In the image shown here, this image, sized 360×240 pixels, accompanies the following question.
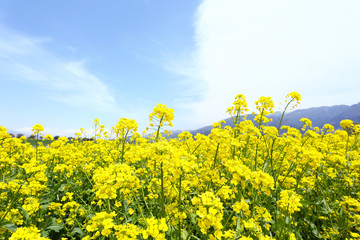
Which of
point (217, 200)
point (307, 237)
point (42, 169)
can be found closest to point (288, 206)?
point (217, 200)

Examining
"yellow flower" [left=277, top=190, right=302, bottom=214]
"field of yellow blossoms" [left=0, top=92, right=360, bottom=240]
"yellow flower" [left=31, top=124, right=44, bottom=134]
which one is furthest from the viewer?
"yellow flower" [left=31, top=124, right=44, bottom=134]

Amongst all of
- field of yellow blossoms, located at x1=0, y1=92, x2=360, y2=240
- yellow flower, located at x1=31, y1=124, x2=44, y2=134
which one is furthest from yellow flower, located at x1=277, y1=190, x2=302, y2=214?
yellow flower, located at x1=31, y1=124, x2=44, y2=134

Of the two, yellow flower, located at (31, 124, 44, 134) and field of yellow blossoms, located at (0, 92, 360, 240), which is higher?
yellow flower, located at (31, 124, 44, 134)

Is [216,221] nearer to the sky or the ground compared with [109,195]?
nearer to the ground

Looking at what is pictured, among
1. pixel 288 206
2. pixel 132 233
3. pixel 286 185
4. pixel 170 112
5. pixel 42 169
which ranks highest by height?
pixel 170 112

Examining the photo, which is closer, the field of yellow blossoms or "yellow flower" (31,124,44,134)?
the field of yellow blossoms

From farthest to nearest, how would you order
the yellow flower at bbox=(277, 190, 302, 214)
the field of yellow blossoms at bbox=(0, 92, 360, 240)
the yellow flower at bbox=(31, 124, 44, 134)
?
the yellow flower at bbox=(31, 124, 44, 134) → the yellow flower at bbox=(277, 190, 302, 214) → the field of yellow blossoms at bbox=(0, 92, 360, 240)

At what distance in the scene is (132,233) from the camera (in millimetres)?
1667

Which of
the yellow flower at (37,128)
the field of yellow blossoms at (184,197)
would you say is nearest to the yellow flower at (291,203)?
the field of yellow blossoms at (184,197)

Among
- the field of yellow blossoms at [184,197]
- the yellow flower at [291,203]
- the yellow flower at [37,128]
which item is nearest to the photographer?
the field of yellow blossoms at [184,197]

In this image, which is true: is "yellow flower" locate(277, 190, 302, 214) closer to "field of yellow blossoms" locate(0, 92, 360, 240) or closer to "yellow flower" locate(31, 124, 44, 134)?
"field of yellow blossoms" locate(0, 92, 360, 240)

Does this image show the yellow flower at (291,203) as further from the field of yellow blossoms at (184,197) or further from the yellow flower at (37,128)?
the yellow flower at (37,128)

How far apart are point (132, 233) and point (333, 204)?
4026mm

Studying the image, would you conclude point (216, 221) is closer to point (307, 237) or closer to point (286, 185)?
point (286, 185)
